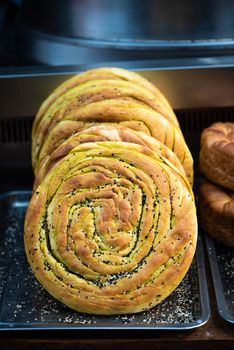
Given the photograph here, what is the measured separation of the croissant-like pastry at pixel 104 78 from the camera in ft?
6.03

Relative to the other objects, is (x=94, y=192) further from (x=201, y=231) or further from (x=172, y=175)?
(x=201, y=231)

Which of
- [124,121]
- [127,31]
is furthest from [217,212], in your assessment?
[127,31]

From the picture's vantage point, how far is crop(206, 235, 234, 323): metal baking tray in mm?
1567

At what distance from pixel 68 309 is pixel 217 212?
1.39ft

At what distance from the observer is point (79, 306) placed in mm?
1559

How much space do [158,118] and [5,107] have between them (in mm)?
494

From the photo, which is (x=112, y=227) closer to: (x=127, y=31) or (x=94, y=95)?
(x=94, y=95)

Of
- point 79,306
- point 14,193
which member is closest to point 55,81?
point 14,193

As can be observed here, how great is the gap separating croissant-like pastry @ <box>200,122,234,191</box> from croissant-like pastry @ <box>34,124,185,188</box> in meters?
0.15

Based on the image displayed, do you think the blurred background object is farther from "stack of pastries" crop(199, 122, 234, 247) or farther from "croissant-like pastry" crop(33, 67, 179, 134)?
"stack of pastries" crop(199, 122, 234, 247)

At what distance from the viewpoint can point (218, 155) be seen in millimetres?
1790

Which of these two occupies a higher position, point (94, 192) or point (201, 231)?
point (94, 192)

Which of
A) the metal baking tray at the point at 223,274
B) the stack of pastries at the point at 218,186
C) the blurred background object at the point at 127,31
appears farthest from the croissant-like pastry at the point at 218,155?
the blurred background object at the point at 127,31

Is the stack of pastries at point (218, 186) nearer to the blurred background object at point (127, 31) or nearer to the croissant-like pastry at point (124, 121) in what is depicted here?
the croissant-like pastry at point (124, 121)
